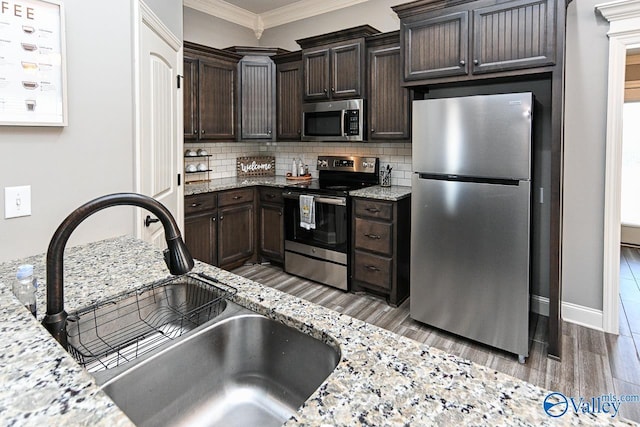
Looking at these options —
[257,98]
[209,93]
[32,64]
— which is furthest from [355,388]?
[257,98]

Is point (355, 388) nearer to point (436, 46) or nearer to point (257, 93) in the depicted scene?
point (436, 46)

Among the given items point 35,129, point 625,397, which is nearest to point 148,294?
point 35,129

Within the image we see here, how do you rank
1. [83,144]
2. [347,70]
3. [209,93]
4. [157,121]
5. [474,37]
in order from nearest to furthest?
[83,144], [157,121], [474,37], [347,70], [209,93]

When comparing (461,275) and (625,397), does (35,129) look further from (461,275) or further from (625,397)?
(625,397)

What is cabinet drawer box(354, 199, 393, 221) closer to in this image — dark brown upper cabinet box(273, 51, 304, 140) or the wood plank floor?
the wood plank floor

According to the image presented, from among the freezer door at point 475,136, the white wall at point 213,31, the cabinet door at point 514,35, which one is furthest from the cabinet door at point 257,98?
the cabinet door at point 514,35

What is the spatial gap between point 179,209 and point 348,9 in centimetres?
288

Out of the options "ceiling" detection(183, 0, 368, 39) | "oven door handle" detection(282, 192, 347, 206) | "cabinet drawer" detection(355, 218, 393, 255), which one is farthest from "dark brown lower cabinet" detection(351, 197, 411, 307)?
"ceiling" detection(183, 0, 368, 39)

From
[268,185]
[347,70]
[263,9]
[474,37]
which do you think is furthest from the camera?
[263,9]

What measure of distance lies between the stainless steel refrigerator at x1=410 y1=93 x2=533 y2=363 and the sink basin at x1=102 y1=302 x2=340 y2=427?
1.98 m

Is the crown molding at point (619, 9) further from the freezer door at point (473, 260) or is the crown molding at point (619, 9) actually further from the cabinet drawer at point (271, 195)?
the cabinet drawer at point (271, 195)

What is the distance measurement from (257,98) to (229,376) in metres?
3.86

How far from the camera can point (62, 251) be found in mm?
835

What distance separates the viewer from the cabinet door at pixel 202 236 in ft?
12.1
